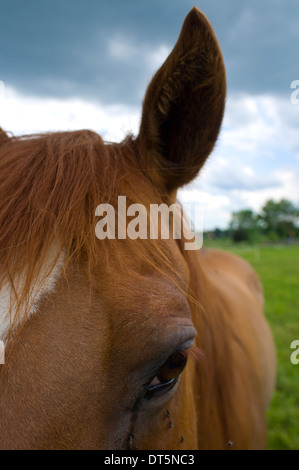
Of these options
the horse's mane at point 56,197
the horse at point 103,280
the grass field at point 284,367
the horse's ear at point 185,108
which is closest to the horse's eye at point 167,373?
the horse at point 103,280

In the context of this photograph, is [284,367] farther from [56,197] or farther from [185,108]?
[56,197]

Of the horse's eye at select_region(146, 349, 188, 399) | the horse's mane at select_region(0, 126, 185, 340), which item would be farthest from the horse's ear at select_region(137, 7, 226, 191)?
the horse's eye at select_region(146, 349, 188, 399)

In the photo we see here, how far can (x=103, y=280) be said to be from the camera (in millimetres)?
917

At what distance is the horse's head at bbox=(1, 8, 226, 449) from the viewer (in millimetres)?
796

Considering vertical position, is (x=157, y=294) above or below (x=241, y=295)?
above

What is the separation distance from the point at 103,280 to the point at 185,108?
709mm

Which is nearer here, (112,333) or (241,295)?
(112,333)

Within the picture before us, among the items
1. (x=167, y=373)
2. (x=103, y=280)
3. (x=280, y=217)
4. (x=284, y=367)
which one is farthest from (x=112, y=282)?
(x=280, y=217)

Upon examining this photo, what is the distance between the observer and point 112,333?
86 cm

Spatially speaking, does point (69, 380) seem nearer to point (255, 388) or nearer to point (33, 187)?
point (33, 187)

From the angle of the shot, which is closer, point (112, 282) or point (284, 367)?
point (112, 282)

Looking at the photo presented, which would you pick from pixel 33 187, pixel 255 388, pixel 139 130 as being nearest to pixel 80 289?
pixel 33 187

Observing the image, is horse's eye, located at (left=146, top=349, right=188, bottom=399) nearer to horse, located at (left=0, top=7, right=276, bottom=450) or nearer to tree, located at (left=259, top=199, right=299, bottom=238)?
horse, located at (left=0, top=7, right=276, bottom=450)

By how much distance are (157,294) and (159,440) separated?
485 millimetres
